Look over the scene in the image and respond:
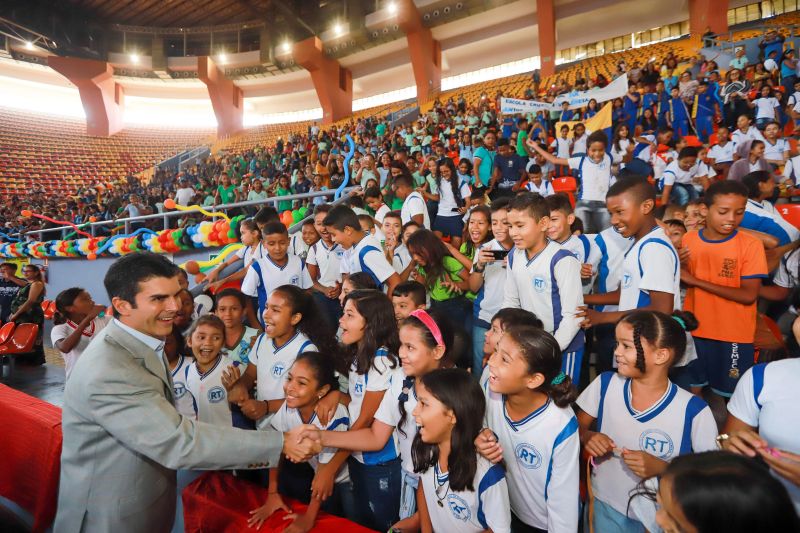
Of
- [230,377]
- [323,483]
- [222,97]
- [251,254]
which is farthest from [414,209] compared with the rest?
[222,97]

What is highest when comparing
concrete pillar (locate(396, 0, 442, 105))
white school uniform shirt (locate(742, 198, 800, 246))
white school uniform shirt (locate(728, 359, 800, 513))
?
concrete pillar (locate(396, 0, 442, 105))

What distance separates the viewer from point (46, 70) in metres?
27.1

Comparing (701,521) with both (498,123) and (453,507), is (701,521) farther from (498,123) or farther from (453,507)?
(498,123)

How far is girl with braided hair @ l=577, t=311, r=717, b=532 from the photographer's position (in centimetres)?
173

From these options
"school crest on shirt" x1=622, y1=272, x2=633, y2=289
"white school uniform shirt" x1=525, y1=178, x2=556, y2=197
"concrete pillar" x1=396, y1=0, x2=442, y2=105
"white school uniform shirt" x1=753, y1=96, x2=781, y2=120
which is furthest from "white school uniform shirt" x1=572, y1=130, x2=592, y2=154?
"concrete pillar" x1=396, y1=0, x2=442, y2=105

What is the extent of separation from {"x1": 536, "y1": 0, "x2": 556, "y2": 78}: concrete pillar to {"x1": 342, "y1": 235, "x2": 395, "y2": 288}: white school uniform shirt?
17347 mm

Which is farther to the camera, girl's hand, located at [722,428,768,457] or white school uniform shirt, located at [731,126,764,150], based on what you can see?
white school uniform shirt, located at [731,126,764,150]

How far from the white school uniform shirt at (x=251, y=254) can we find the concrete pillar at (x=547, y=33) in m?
16.7

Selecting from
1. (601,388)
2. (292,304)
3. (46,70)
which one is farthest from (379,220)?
(46,70)

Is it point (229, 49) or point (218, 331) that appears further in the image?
point (229, 49)

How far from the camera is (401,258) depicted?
434 centimetres

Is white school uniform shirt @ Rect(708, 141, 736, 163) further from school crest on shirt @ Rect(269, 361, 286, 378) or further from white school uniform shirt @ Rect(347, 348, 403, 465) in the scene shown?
school crest on shirt @ Rect(269, 361, 286, 378)

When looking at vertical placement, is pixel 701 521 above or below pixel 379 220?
below

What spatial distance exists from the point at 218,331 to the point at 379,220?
10.4ft
